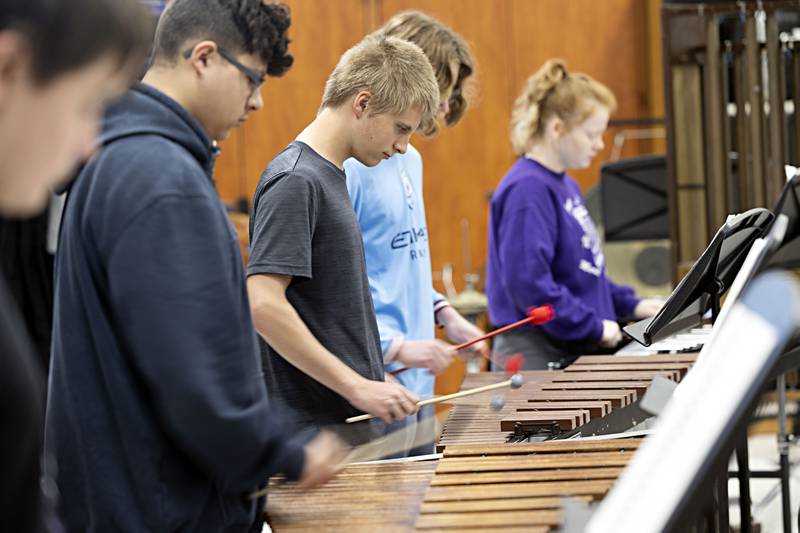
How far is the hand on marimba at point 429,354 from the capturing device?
260 centimetres

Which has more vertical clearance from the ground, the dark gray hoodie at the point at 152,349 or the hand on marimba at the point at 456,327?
the dark gray hoodie at the point at 152,349

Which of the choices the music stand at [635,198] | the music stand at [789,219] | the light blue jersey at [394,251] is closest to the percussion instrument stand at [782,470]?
A: the music stand at [789,219]

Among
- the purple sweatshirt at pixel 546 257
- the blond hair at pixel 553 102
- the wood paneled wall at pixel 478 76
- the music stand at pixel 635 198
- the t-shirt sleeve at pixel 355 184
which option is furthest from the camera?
the wood paneled wall at pixel 478 76

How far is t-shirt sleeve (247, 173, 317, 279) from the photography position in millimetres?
2199

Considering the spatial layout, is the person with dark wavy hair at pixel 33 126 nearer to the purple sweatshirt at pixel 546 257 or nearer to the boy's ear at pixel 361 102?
the boy's ear at pixel 361 102

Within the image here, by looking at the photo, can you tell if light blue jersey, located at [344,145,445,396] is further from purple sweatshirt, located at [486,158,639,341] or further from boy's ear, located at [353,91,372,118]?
purple sweatshirt, located at [486,158,639,341]

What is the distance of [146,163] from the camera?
1604 millimetres

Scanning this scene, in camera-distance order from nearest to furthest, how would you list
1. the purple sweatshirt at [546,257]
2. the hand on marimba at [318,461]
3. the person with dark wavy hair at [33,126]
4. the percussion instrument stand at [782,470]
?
the person with dark wavy hair at [33,126] → the hand on marimba at [318,461] → the percussion instrument stand at [782,470] → the purple sweatshirt at [546,257]

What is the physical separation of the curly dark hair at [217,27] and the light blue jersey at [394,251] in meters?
0.96

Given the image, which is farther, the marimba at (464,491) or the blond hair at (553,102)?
the blond hair at (553,102)

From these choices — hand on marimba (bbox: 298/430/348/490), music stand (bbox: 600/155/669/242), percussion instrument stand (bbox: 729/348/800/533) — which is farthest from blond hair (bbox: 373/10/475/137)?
music stand (bbox: 600/155/669/242)

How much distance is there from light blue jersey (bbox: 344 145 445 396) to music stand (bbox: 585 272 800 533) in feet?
5.12

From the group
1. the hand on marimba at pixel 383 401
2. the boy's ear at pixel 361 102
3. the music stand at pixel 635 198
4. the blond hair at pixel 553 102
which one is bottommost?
the music stand at pixel 635 198

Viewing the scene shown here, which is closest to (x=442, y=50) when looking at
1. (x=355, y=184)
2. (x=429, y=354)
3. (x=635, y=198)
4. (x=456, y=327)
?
(x=355, y=184)
